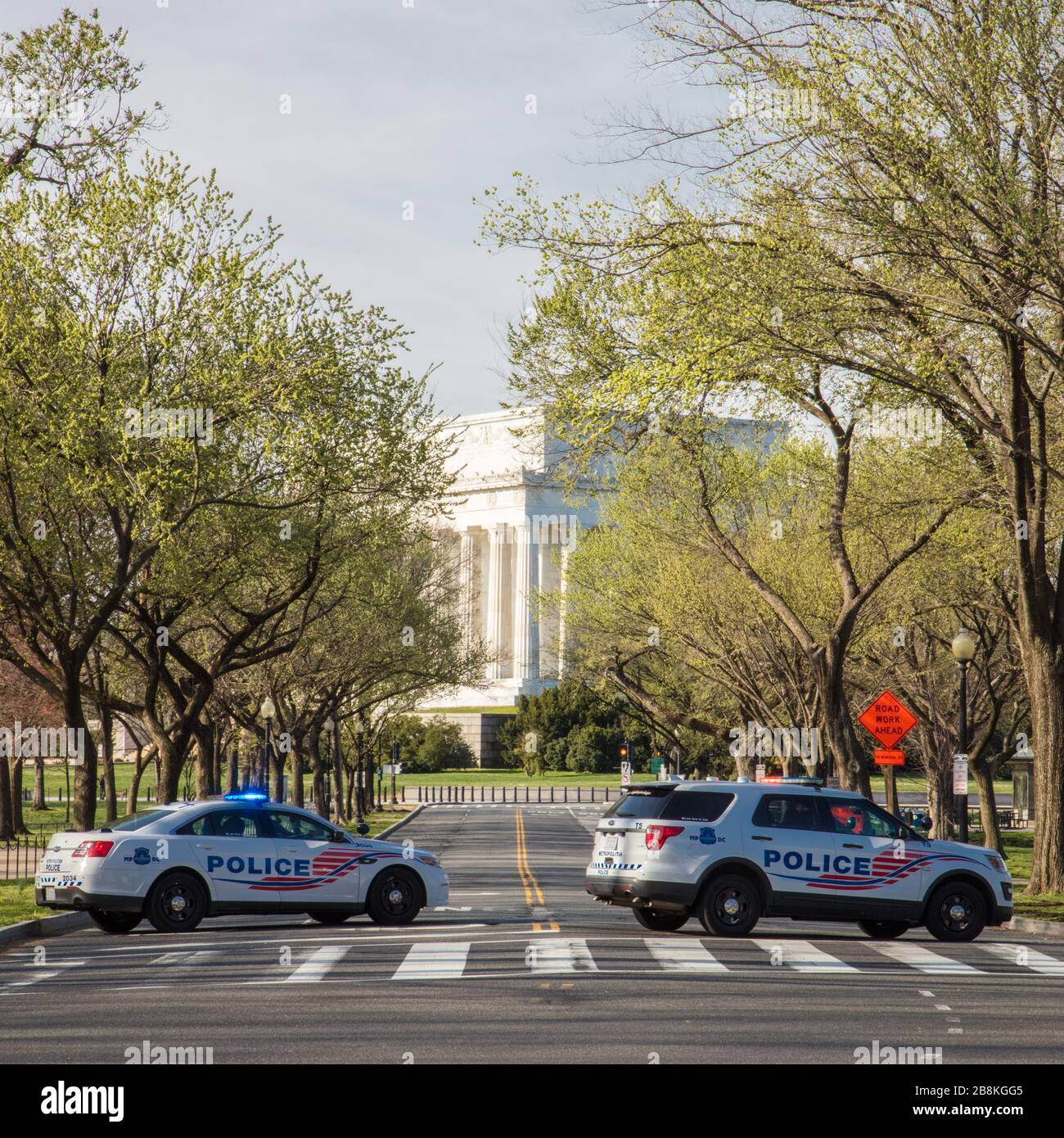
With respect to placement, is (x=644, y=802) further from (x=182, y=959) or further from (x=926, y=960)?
(x=182, y=959)

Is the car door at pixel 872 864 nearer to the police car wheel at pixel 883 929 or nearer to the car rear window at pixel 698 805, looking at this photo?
the police car wheel at pixel 883 929

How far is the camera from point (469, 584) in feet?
248

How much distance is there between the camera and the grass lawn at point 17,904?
762 inches

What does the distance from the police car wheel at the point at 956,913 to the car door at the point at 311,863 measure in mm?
7006

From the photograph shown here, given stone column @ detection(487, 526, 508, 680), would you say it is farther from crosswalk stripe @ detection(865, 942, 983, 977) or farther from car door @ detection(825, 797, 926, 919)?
crosswalk stripe @ detection(865, 942, 983, 977)

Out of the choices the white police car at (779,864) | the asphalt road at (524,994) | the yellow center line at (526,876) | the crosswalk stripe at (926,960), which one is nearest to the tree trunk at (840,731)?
the yellow center line at (526,876)

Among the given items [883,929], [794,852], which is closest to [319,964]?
[794,852]

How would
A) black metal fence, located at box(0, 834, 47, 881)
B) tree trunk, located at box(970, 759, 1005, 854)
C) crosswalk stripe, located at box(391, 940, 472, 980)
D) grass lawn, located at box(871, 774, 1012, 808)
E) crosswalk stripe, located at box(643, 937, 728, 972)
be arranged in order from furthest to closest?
grass lawn, located at box(871, 774, 1012, 808), tree trunk, located at box(970, 759, 1005, 854), black metal fence, located at box(0, 834, 47, 881), crosswalk stripe, located at box(643, 937, 728, 972), crosswalk stripe, located at box(391, 940, 472, 980)

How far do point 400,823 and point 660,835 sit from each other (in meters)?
36.6

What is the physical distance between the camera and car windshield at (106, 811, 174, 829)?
60.4 feet

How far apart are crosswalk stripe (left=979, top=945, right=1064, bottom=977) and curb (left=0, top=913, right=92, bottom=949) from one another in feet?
35.9

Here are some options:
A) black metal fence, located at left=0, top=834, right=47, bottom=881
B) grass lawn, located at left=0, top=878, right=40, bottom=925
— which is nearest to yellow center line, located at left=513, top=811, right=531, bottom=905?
grass lawn, located at left=0, top=878, right=40, bottom=925

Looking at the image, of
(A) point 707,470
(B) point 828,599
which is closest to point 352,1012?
(A) point 707,470

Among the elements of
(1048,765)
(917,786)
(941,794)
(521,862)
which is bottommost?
(917,786)
